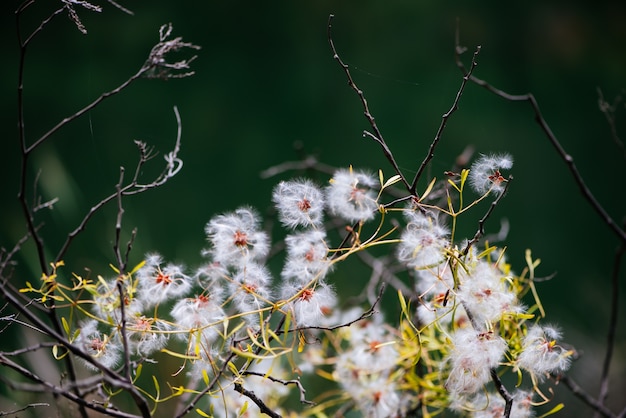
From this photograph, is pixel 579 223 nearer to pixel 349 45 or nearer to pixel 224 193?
pixel 349 45

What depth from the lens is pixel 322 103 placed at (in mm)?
2742

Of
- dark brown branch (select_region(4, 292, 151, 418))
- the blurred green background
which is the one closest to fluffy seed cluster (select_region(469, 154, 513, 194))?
dark brown branch (select_region(4, 292, 151, 418))

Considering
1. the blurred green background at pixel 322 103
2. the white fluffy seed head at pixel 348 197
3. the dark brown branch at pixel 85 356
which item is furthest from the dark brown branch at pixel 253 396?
the blurred green background at pixel 322 103

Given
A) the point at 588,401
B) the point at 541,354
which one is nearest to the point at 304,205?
the point at 541,354

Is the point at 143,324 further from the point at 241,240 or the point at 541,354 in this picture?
the point at 541,354

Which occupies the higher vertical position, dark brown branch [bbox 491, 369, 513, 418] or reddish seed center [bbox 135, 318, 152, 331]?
reddish seed center [bbox 135, 318, 152, 331]

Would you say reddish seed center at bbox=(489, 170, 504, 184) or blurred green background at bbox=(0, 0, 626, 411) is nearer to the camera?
reddish seed center at bbox=(489, 170, 504, 184)

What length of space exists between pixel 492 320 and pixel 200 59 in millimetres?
2429

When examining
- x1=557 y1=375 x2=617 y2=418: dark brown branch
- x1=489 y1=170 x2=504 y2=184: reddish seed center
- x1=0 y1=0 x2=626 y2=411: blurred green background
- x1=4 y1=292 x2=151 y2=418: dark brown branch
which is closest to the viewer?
x1=4 y1=292 x2=151 y2=418: dark brown branch

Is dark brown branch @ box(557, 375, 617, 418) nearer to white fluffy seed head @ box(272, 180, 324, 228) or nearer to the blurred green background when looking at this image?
white fluffy seed head @ box(272, 180, 324, 228)

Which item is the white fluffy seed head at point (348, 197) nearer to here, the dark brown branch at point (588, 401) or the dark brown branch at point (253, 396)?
the dark brown branch at point (253, 396)

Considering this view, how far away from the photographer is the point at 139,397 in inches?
17.8

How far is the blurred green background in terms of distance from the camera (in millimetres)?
2467

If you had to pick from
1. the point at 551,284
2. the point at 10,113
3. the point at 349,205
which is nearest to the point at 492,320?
the point at 349,205
